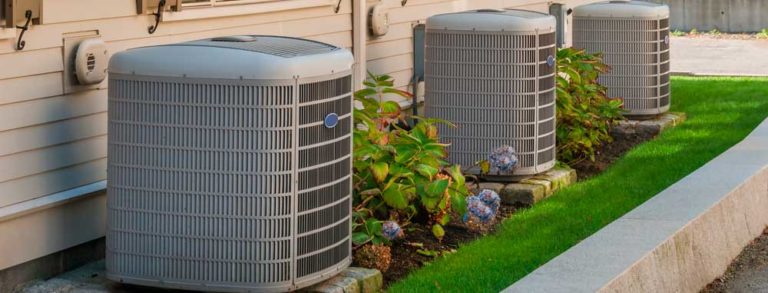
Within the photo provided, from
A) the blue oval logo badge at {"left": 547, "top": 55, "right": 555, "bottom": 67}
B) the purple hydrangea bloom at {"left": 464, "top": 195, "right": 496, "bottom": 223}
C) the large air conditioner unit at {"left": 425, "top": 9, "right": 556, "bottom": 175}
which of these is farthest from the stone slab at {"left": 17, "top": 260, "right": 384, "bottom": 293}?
the blue oval logo badge at {"left": 547, "top": 55, "right": 555, "bottom": 67}

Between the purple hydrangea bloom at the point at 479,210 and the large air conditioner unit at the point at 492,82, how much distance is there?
56.4 inches

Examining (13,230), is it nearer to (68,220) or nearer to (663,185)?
(68,220)

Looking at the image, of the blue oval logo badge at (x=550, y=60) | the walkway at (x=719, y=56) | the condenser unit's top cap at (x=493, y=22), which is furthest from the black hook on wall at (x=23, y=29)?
the walkway at (x=719, y=56)

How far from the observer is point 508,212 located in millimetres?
8445

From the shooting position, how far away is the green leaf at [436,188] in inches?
281

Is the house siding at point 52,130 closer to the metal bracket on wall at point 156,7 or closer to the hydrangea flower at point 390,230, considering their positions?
the metal bracket on wall at point 156,7

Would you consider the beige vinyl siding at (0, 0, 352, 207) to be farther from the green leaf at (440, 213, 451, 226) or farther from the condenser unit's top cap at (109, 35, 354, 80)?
the green leaf at (440, 213, 451, 226)

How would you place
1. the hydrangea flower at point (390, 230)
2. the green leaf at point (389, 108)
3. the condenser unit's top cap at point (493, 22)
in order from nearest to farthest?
1. the hydrangea flower at point (390, 230)
2. the green leaf at point (389, 108)
3. the condenser unit's top cap at point (493, 22)

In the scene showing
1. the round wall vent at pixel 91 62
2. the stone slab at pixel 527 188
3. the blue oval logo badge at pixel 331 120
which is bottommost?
the stone slab at pixel 527 188

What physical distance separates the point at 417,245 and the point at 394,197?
27 centimetres

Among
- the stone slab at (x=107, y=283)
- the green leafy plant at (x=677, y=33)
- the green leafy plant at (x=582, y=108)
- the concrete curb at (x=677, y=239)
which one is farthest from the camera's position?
the green leafy plant at (x=677, y=33)

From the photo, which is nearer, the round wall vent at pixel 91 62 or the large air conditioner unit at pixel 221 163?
the large air conditioner unit at pixel 221 163

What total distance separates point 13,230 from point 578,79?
18.6 feet

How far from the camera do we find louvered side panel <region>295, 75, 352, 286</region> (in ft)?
19.0
